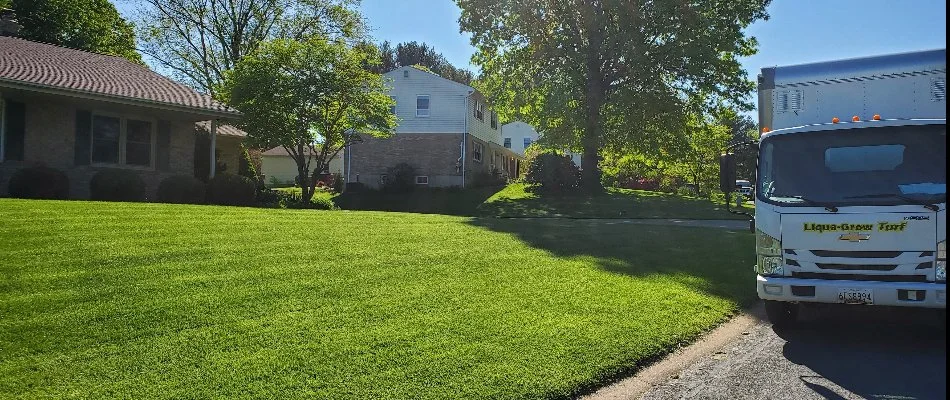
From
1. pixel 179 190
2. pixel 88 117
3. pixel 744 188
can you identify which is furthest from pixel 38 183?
pixel 744 188

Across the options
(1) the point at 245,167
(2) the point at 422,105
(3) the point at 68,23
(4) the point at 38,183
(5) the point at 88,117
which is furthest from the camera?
(2) the point at 422,105

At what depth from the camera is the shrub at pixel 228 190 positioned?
19.4 meters

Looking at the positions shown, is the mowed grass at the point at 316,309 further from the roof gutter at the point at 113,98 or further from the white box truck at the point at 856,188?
the roof gutter at the point at 113,98

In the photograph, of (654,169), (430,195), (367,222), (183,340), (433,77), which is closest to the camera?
(183,340)

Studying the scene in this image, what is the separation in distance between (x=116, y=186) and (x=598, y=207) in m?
15.7

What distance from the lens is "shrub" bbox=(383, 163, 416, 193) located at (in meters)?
31.9

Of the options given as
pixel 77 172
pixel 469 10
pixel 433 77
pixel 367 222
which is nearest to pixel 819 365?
pixel 367 222

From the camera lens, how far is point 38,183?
1555 centimetres

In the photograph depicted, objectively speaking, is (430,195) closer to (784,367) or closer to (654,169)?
(654,169)

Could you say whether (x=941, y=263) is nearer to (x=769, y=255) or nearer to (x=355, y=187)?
(x=769, y=255)

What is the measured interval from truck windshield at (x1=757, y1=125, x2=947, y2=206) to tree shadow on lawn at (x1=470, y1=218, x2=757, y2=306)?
2348 mm

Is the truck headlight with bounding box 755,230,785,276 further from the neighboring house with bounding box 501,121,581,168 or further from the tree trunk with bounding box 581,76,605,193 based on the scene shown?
the neighboring house with bounding box 501,121,581,168

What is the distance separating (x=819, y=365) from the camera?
5828mm

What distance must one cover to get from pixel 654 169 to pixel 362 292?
1246 inches
